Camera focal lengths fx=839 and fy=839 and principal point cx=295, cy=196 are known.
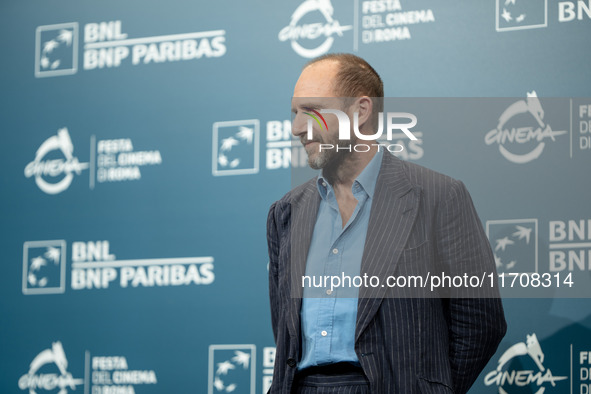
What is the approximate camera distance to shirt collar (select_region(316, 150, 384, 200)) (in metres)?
2.77

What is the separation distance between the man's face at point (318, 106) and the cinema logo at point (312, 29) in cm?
99

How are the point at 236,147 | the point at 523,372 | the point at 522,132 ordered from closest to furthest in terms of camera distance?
the point at 523,372
the point at 522,132
the point at 236,147

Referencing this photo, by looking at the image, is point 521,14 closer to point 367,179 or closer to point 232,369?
point 367,179

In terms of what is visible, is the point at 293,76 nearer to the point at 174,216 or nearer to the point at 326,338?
the point at 174,216

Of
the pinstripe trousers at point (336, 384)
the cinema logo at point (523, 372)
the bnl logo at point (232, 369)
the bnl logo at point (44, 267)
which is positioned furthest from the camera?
the bnl logo at point (44, 267)

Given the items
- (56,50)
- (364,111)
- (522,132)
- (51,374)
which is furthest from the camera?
(56,50)

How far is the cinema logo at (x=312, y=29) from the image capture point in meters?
3.83

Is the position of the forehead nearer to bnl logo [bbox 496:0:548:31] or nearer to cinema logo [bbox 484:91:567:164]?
cinema logo [bbox 484:91:567:164]

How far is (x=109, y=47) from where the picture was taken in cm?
429

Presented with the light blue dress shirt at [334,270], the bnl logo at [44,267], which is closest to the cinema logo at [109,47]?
the bnl logo at [44,267]

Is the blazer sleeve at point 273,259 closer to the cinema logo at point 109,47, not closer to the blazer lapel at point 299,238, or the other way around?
the blazer lapel at point 299,238

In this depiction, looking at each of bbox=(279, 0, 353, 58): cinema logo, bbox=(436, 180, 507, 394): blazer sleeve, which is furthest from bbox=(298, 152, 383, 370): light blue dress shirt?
bbox=(279, 0, 353, 58): cinema logo

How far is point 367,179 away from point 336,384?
0.68 metres

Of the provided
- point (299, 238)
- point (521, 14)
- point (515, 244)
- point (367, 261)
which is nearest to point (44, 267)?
point (299, 238)
